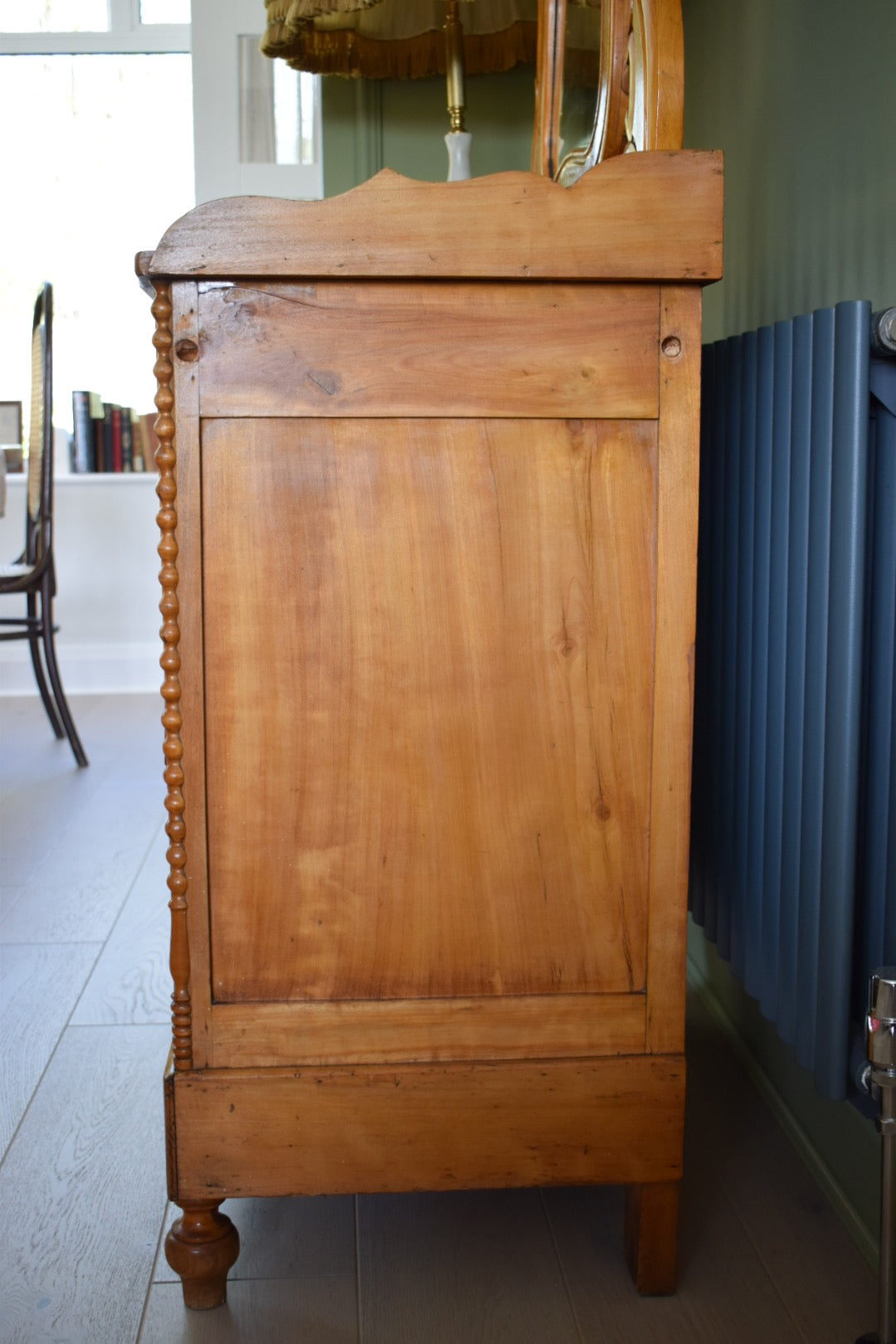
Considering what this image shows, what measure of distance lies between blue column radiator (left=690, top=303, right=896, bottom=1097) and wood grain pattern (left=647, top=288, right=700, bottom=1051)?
0.10m

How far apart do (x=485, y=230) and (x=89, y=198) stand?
414 centimetres

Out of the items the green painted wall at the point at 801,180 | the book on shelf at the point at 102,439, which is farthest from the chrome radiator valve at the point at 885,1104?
the book on shelf at the point at 102,439

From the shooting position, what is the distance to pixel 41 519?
3.07 m

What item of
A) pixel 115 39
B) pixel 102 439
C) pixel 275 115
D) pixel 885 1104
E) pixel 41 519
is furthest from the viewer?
pixel 115 39

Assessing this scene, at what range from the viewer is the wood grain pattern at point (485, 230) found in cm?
91

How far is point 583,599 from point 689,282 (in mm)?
259

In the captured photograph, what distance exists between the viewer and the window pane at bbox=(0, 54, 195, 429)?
4.50 m

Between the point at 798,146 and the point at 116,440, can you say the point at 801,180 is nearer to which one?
the point at 798,146

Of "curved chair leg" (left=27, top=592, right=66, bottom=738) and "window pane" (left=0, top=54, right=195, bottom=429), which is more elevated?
"window pane" (left=0, top=54, right=195, bottom=429)

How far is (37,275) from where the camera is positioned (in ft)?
14.9

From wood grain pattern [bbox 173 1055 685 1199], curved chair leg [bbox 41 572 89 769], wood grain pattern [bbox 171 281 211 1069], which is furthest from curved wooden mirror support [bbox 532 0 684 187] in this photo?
curved chair leg [bbox 41 572 89 769]

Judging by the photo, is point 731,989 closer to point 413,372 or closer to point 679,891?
point 679,891

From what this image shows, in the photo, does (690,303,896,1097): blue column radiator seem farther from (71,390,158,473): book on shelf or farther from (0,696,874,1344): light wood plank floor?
(71,390,158,473): book on shelf

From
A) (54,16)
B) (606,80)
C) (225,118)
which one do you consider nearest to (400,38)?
(606,80)
